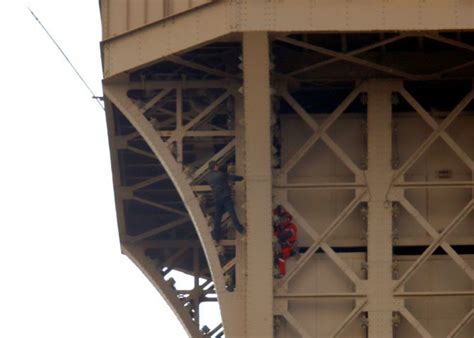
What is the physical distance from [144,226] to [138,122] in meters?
5.74

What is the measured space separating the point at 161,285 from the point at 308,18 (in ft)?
31.6

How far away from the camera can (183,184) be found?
53719 millimetres

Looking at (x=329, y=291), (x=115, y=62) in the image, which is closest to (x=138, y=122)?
(x=115, y=62)

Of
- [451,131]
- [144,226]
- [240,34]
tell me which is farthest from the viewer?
[144,226]

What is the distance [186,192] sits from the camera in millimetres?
53719

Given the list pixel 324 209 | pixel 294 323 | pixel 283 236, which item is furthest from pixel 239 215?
pixel 294 323

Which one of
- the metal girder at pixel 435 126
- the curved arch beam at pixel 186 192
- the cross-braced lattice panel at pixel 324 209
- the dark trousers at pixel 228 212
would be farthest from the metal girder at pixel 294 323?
the metal girder at pixel 435 126

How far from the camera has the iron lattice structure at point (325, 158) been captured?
2088 inches

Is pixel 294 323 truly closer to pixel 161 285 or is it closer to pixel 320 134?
pixel 320 134

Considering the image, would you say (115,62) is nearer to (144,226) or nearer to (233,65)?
(233,65)

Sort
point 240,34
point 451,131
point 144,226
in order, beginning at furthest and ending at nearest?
point 144,226 < point 451,131 < point 240,34

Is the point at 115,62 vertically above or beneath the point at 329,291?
above

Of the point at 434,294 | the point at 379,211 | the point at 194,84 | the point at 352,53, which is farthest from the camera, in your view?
the point at 194,84

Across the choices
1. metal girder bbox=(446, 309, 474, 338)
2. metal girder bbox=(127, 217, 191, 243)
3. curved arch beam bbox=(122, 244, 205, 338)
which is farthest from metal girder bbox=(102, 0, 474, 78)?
curved arch beam bbox=(122, 244, 205, 338)
